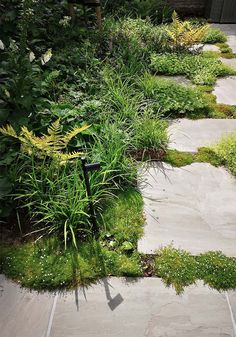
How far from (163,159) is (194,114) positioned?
29.9 inches

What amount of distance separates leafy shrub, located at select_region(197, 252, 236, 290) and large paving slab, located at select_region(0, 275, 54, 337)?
2.83 ft

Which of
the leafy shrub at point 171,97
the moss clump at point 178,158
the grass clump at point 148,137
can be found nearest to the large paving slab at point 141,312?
the moss clump at point 178,158

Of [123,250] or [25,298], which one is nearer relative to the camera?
[25,298]

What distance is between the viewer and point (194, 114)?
3277 millimetres

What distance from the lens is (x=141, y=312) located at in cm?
178

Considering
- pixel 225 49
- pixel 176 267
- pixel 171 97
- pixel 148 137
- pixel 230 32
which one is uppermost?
pixel 230 32

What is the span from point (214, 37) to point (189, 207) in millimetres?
3239

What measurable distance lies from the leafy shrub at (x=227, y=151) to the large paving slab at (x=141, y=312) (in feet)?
3.71

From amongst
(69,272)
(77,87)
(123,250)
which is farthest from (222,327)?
(77,87)

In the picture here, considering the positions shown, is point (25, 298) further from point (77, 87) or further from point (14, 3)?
point (14, 3)

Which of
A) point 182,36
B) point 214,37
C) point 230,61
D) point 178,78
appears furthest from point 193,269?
point 214,37

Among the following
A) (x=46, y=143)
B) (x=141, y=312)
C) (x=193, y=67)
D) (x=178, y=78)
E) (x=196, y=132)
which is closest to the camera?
(x=141, y=312)

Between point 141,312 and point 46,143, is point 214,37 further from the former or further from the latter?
point 141,312

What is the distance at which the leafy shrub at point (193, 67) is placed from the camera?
380cm
